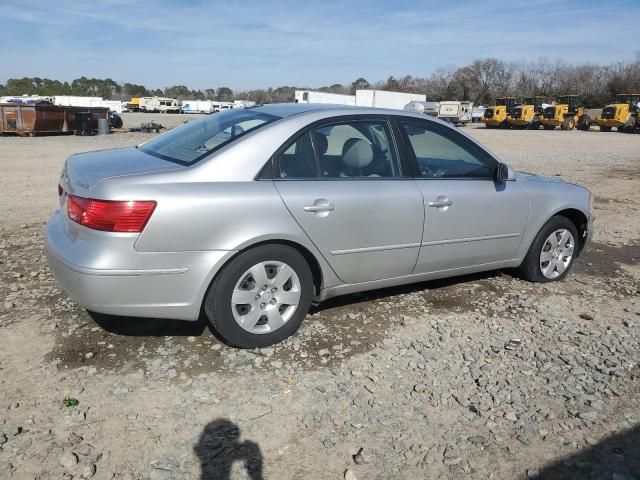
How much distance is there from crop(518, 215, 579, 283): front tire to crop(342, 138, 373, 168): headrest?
6.47ft

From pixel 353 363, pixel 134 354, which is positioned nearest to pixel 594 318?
pixel 353 363

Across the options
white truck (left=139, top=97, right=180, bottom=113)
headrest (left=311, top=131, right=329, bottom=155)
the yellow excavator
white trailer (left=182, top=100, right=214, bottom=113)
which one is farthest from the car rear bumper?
white trailer (left=182, top=100, right=214, bottom=113)

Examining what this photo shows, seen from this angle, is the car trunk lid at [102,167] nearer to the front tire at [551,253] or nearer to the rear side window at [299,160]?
the rear side window at [299,160]

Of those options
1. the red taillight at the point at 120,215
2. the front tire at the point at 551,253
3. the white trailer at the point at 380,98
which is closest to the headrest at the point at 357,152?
the red taillight at the point at 120,215

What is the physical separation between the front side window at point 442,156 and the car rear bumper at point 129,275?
1.80m

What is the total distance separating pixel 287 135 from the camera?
368 cm

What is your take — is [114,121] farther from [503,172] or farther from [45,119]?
[503,172]

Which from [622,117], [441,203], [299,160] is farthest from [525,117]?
[299,160]

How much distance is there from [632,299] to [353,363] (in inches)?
118

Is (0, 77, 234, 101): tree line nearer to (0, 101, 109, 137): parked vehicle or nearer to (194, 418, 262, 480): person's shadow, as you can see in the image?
(0, 101, 109, 137): parked vehicle

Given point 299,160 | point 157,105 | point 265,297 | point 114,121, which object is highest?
point 157,105

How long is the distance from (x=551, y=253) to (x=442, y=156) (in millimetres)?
1611

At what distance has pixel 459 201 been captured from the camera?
432 cm

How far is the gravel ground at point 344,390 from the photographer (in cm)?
264
